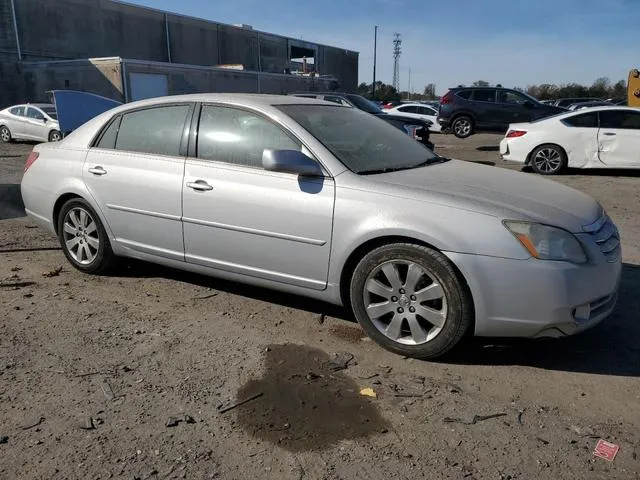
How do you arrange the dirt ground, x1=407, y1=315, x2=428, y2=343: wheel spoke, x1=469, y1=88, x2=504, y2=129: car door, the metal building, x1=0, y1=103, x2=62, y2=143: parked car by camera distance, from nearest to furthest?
the dirt ground
x1=407, y1=315, x2=428, y2=343: wheel spoke
x1=0, y1=103, x2=62, y2=143: parked car
x1=469, y1=88, x2=504, y2=129: car door
the metal building

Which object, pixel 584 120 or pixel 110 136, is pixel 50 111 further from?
pixel 584 120

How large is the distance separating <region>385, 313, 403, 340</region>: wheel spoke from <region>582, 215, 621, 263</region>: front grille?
120 centimetres

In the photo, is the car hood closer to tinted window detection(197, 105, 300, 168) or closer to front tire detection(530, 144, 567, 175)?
tinted window detection(197, 105, 300, 168)

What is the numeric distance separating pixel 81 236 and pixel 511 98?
→ 53.4ft

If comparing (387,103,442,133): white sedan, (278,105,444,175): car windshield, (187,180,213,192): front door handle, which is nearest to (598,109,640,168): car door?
(278,105,444,175): car windshield

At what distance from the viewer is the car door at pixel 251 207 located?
3.65 meters

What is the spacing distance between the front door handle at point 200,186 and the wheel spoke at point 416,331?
1.68 meters

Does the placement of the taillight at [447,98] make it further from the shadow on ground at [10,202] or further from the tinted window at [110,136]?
the tinted window at [110,136]

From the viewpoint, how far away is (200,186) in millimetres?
4066

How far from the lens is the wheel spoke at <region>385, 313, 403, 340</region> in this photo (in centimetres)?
348

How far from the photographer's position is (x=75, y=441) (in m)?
2.65

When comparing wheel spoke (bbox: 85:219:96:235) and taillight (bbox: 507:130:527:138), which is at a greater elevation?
taillight (bbox: 507:130:527:138)

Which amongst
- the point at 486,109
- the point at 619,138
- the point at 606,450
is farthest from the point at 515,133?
the point at 606,450

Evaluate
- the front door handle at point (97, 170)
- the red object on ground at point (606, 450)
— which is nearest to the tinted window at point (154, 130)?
the front door handle at point (97, 170)
